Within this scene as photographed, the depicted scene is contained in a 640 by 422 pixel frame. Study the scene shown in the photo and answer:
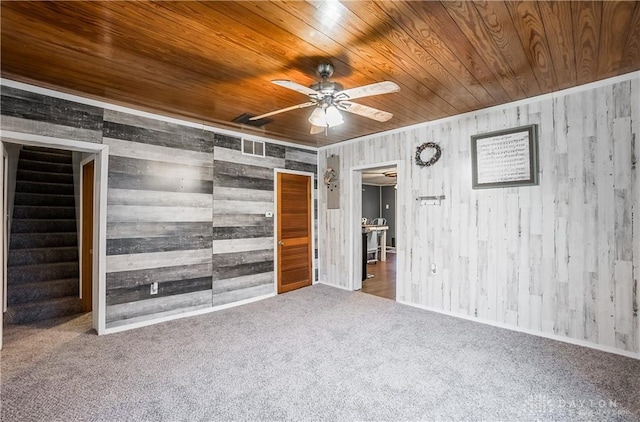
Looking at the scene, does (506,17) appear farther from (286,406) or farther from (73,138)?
(73,138)

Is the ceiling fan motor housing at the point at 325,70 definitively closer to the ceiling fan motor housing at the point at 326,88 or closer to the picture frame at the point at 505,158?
the ceiling fan motor housing at the point at 326,88

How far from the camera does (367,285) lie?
5.35 m

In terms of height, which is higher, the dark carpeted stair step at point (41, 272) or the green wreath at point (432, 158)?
the green wreath at point (432, 158)

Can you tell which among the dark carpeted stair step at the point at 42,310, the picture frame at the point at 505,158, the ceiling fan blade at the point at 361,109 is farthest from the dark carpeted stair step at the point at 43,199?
the picture frame at the point at 505,158

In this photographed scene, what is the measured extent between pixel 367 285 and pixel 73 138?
4593mm

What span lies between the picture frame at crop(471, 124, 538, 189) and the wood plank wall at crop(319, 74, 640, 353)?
0.08 m

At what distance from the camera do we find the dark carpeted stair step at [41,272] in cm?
378

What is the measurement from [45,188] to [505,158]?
268 inches

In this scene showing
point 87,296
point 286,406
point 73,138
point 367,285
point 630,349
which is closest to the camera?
point 286,406

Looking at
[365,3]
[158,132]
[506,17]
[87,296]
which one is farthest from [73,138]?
[506,17]

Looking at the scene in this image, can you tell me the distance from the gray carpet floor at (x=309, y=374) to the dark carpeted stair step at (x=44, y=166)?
3.19 metres

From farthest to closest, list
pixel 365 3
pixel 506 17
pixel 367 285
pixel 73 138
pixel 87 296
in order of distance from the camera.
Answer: pixel 367 285 → pixel 87 296 → pixel 73 138 → pixel 506 17 → pixel 365 3

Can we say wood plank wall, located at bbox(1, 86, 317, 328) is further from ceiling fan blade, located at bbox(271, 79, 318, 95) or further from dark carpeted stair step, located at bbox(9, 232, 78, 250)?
ceiling fan blade, located at bbox(271, 79, 318, 95)

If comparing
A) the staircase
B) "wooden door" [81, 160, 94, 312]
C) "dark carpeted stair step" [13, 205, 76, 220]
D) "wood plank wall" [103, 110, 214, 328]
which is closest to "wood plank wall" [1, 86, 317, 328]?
"wood plank wall" [103, 110, 214, 328]
